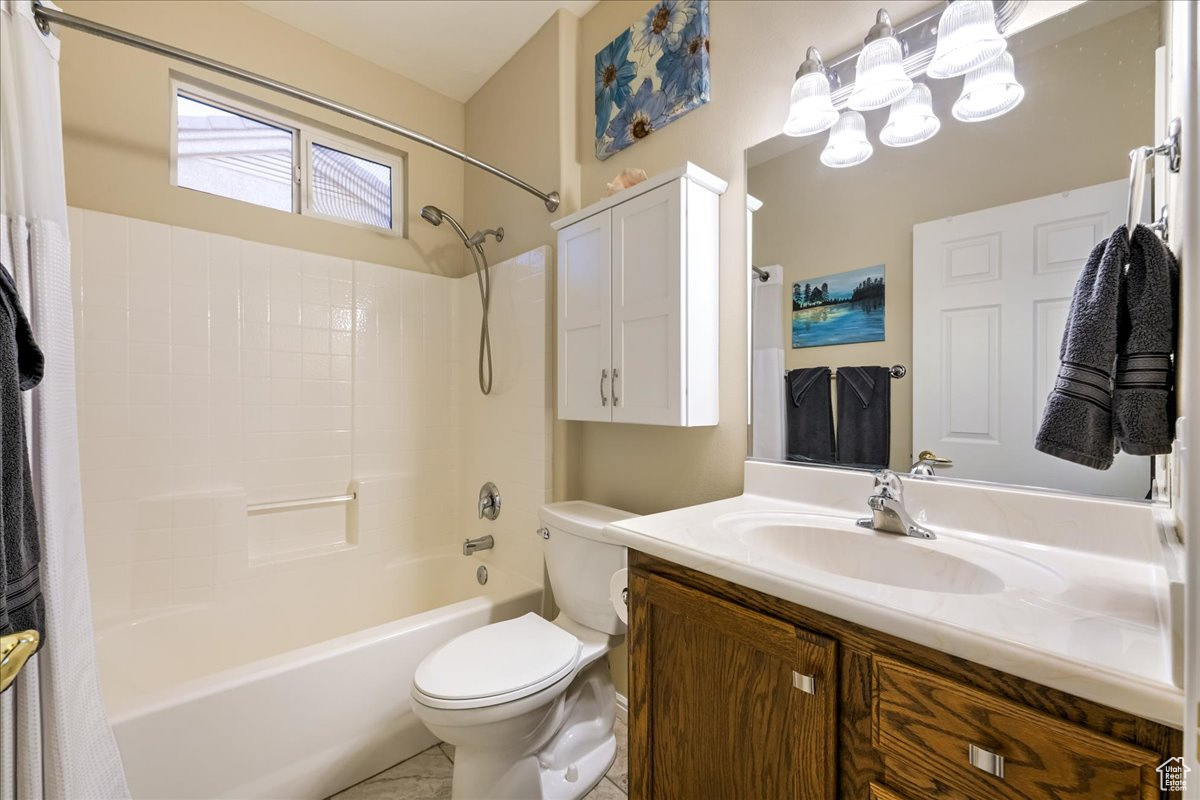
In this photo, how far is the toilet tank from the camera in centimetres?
151

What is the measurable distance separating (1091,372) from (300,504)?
2.41 m

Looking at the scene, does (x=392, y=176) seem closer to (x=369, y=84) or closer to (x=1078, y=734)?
(x=369, y=84)

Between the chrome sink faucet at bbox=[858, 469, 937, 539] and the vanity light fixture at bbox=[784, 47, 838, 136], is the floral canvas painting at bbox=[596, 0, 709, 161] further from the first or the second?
the chrome sink faucet at bbox=[858, 469, 937, 539]

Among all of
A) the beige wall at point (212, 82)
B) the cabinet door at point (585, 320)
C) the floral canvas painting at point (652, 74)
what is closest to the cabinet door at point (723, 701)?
the cabinet door at point (585, 320)

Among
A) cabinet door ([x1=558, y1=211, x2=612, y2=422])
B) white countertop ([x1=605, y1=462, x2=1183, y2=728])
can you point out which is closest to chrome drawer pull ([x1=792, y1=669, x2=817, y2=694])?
white countertop ([x1=605, y1=462, x2=1183, y2=728])

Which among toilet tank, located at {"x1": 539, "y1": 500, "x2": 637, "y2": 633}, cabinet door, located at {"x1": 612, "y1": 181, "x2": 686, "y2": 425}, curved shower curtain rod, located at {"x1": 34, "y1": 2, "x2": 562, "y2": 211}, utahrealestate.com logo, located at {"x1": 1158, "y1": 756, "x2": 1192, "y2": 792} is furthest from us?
toilet tank, located at {"x1": 539, "y1": 500, "x2": 637, "y2": 633}

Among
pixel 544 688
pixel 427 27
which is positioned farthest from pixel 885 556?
pixel 427 27

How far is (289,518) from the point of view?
6.68 ft

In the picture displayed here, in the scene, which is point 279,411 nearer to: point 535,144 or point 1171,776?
point 535,144

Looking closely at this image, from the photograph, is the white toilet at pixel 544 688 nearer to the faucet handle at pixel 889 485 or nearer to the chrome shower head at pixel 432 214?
the faucet handle at pixel 889 485

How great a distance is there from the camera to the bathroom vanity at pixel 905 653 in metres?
0.52

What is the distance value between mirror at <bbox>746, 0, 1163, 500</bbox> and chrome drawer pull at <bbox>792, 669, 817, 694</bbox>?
62cm

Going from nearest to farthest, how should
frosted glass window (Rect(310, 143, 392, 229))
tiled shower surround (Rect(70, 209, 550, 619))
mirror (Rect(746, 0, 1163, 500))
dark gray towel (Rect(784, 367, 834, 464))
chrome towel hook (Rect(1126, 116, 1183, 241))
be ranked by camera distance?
1. chrome towel hook (Rect(1126, 116, 1183, 241))
2. mirror (Rect(746, 0, 1163, 500))
3. dark gray towel (Rect(784, 367, 834, 464))
4. tiled shower surround (Rect(70, 209, 550, 619))
5. frosted glass window (Rect(310, 143, 392, 229))

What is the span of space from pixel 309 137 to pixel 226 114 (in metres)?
0.30
